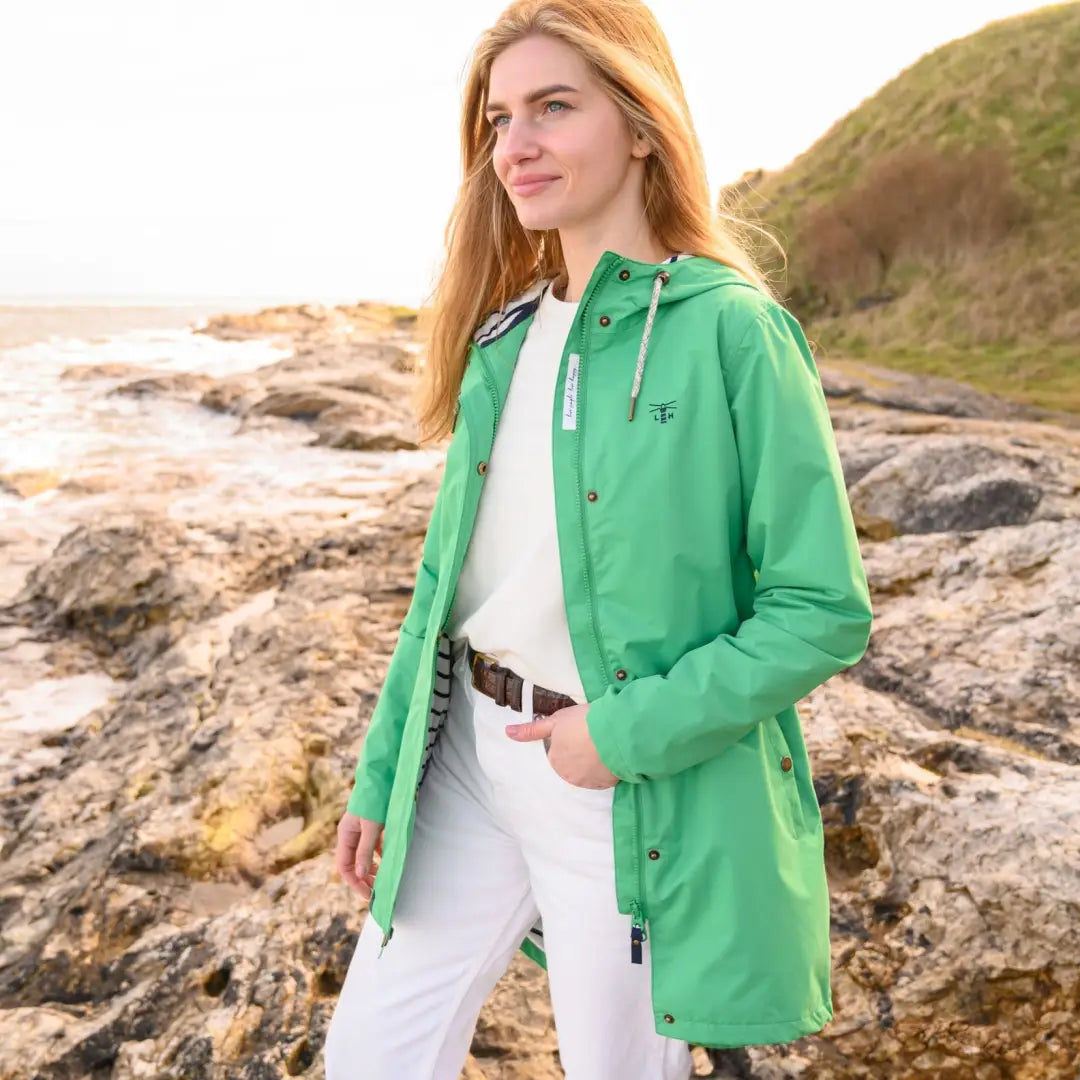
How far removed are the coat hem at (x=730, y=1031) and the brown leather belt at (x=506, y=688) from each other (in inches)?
21.8

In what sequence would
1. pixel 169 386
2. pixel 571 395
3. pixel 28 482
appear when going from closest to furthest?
pixel 571 395, pixel 28 482, pixel 169 386

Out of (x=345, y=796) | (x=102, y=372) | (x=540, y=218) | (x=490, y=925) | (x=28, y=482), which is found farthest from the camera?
(x=102, y=372)

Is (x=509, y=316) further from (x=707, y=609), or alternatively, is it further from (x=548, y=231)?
(x=707, y=609)

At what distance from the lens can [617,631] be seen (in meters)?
1.67

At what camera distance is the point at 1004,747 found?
2.99m

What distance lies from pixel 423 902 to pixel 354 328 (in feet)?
127

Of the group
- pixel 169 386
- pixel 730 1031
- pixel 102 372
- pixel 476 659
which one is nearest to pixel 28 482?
pixel 169 386

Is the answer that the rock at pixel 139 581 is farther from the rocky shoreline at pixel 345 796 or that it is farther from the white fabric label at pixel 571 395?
the white fabric label at pixel 571 395

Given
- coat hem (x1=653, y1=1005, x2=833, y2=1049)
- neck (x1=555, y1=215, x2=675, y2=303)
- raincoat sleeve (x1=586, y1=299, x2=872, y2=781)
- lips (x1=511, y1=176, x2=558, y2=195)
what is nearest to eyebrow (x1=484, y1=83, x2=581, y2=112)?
lips (x1=511, y1=176, x2=558, y2=195)

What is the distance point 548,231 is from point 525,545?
873mm

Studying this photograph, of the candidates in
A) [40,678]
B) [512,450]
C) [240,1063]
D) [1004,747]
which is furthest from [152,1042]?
[40,678]

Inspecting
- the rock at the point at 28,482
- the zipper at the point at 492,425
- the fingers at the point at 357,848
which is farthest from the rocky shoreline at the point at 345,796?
the rock at the point at 28,482

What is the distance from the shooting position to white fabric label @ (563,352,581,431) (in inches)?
69.8

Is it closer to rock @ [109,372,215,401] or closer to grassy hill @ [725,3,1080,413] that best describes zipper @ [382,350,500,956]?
grassy hill @ [725,3,1080,413]
